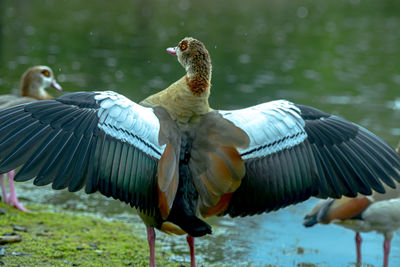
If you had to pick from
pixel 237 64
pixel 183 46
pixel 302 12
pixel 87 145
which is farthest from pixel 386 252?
pixel 302 12

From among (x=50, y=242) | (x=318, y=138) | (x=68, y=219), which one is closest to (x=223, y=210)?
(x=318, y=138)

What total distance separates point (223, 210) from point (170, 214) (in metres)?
0.55

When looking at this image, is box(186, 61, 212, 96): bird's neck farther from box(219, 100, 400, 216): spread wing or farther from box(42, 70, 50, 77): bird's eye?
box(42, 70, 50, 77): bird's eye

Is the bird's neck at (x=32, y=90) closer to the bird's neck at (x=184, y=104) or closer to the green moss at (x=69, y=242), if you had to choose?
the green moss at (x=69, y=242)

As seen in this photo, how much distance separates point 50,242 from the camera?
6.46m

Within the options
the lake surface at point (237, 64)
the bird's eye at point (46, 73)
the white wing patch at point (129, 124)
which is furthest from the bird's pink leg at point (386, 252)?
the bird's eye at point (46, 73)

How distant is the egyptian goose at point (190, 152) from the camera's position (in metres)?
4.62

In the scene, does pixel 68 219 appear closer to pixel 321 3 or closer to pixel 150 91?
pixel 150 91

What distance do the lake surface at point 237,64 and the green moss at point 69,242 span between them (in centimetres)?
46

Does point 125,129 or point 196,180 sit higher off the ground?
point 125,129

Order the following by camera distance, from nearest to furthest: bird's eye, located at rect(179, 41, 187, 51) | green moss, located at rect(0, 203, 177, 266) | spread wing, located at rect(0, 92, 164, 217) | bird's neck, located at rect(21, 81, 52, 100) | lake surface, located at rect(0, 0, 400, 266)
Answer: spread wing, located at rect(0, 92, 164, 217) < bird's eye, located at rect(179, 41, 187, 51) < green moss, located at rect(0, 203, 177, 266) < lake surface, located at rect(0, 0, 400, 266) < bird's neck, located at rect(21, 81, 52, 100)

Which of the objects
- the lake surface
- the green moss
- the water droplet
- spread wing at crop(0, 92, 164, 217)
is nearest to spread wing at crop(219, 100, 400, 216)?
spread wing at crop(0, 92, 164, 217)

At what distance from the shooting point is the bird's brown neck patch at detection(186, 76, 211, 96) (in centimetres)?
531

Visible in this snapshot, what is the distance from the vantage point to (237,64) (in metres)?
20.2
